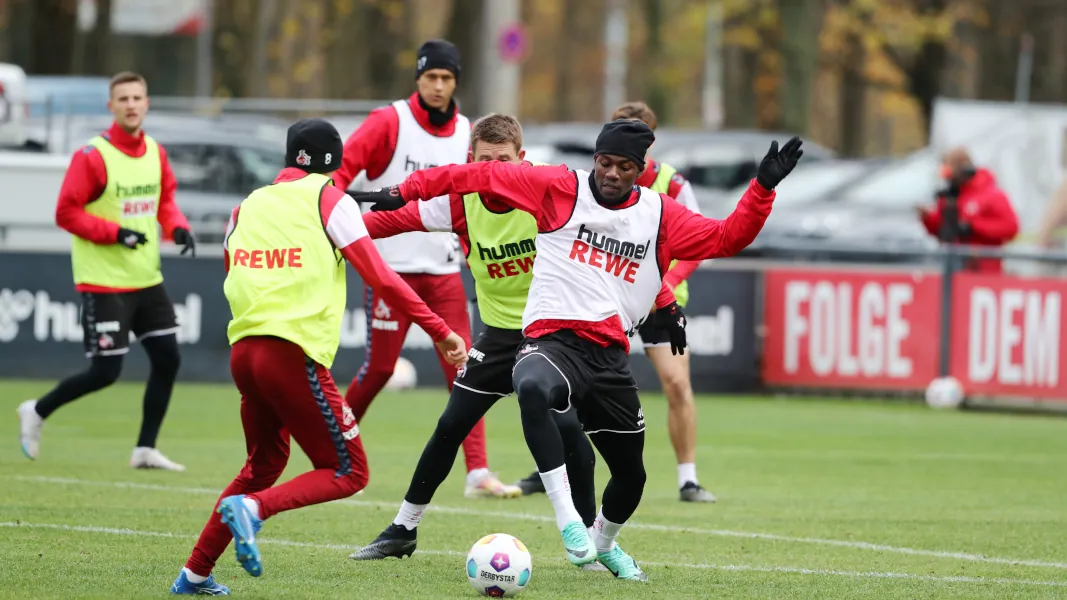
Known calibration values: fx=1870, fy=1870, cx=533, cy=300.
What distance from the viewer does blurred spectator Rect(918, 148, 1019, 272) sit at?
17.9 metres

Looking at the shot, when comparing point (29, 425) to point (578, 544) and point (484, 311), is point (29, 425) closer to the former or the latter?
point (484, 311)

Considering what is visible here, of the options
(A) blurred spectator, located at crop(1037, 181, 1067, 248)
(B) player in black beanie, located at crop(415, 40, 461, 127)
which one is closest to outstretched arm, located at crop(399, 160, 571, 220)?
(B) player in black beanie, located at crop(415, 40, 461, 127)

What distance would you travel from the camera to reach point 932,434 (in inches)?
591

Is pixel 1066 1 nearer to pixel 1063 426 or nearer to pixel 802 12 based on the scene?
pixel 802 12

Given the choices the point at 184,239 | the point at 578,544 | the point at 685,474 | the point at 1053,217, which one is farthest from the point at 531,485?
the point at 1053,217

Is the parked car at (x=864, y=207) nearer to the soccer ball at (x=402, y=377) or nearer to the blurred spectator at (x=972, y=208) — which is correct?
the blurred spectator at (x=972, y=208)

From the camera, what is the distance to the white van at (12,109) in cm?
2197

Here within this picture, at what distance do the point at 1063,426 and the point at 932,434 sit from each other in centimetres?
158

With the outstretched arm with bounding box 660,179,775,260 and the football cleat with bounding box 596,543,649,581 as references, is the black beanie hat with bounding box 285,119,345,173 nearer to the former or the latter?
the outstretched arm with bounding box 660,179,775,260

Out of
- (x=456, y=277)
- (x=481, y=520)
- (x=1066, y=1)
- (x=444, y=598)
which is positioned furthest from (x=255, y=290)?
(x=1066, y=1)

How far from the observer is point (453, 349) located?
291 inches

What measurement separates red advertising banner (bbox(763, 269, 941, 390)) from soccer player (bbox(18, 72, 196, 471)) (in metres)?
7.90

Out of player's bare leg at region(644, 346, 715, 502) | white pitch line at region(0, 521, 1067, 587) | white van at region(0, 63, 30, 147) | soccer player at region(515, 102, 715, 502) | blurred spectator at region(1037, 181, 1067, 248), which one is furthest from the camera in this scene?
white van at region(0, 63, 30, 147)

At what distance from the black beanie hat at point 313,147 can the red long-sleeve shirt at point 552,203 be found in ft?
2.17
